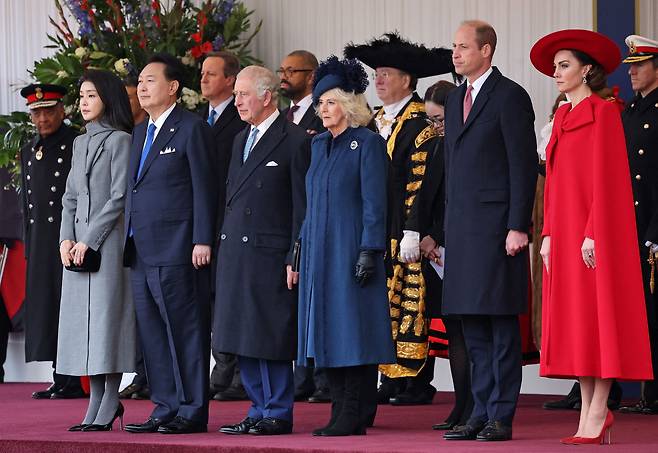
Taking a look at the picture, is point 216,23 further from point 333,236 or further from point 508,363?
point 508,363

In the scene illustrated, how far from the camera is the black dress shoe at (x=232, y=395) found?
7.33 metres

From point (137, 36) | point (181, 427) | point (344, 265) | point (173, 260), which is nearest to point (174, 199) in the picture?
point (173, 260)

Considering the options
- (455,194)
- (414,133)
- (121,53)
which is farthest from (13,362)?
(455,194)

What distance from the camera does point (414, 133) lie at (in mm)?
6531

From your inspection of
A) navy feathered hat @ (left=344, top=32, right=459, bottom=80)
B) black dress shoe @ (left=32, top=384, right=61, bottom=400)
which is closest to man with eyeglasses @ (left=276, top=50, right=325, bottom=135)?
navy feathered hat @ (left=344, top=32, right=459, bottom=80)

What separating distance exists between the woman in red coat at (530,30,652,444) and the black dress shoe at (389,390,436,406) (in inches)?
81.8

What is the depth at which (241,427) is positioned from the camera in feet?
18.7

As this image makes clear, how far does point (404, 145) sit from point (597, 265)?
175 cm

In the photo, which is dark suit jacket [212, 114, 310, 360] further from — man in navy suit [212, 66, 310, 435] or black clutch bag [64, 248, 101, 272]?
black clutch bag [64, 248, 101, 272]

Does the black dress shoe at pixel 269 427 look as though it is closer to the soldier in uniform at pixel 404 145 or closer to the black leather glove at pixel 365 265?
the black leather glove at pixel 365 265

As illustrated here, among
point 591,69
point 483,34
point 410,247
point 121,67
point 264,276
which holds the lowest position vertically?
point 264,276

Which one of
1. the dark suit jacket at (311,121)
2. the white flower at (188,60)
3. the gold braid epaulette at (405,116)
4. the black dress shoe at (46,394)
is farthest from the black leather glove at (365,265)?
the white flower at (188,60)

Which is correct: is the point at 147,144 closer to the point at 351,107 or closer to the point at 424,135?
the point at 351,107

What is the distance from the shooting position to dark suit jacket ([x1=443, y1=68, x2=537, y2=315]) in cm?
523
